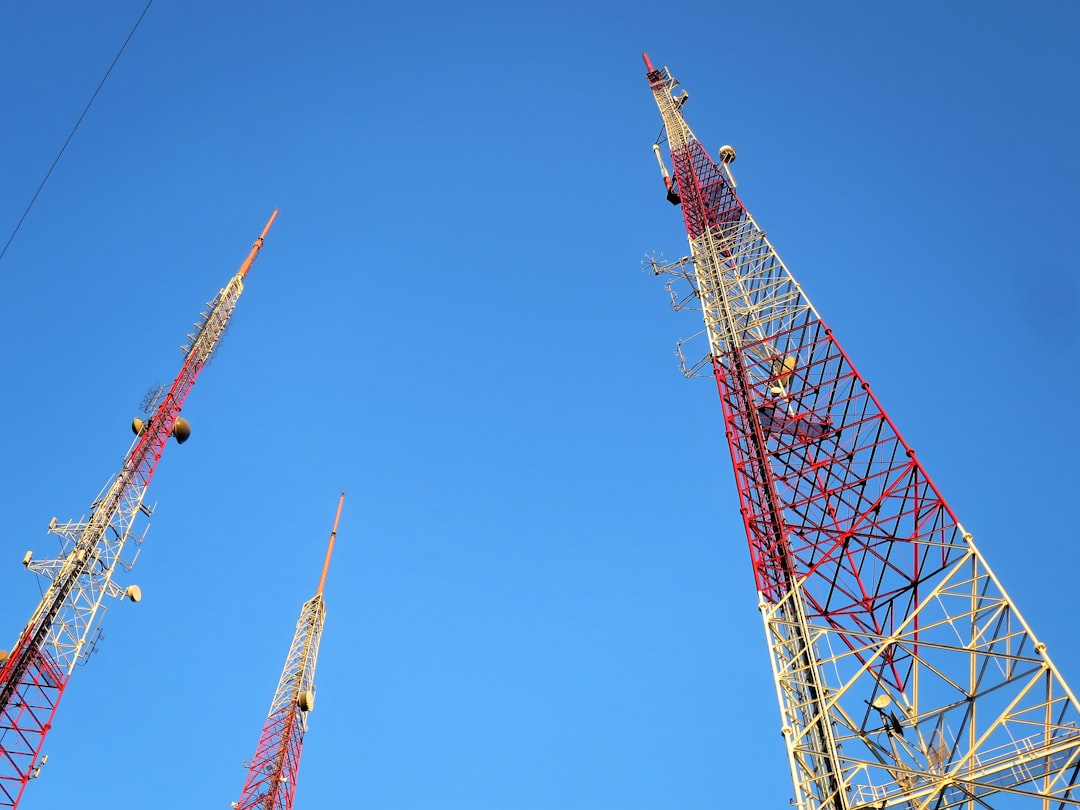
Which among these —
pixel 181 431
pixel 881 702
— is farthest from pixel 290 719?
pixel 881 702

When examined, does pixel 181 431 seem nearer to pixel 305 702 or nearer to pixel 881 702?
pixel 305 702

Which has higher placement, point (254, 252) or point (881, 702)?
point (254, 252)

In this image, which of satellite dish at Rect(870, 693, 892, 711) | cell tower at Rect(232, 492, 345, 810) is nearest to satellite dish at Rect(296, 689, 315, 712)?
cell tower at Rect(232, 492, 345, 810)

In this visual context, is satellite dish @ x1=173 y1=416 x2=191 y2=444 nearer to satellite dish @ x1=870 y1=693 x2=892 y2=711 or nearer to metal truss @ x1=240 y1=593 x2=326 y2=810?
metal truss @ x1=240 y1=593 x2=326 y2=810

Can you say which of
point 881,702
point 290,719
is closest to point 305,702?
point 290,719

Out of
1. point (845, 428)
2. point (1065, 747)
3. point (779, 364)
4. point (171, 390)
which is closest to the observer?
point (1065, 747)

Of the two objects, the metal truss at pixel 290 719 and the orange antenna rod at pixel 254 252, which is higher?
the orange antenna rod at pixel 254 252

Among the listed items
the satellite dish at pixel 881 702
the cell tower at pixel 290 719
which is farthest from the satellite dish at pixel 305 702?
the satellite dish at pixel 881 702

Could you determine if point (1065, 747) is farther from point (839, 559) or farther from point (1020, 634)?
point (839, 559)

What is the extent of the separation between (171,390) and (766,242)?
36590 mm

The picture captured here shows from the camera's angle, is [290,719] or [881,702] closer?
[881,702]

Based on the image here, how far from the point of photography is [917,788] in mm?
28875

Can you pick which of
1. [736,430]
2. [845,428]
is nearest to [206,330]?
[736,430]

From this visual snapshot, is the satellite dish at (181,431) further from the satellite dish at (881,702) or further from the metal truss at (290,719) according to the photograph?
Result: the satellite dish at (881,702)
